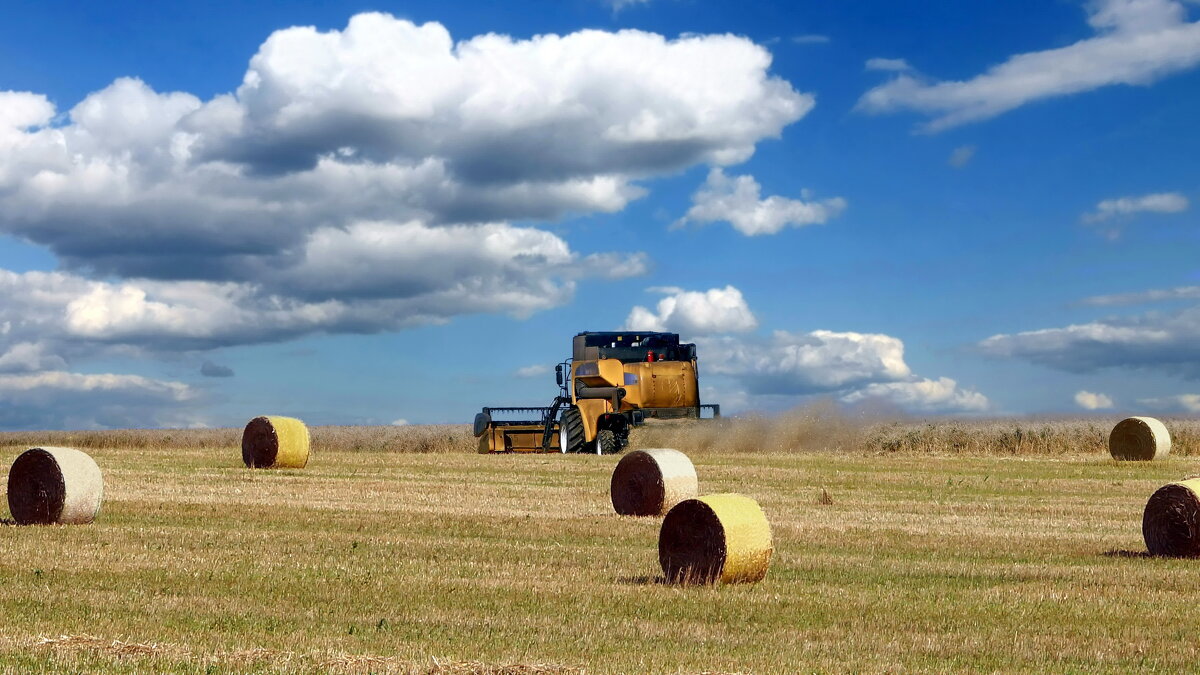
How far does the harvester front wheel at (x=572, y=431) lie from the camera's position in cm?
3444

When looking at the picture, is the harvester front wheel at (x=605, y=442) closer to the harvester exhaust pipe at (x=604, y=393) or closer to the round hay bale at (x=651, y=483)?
the harvester exhaust pipe at (x=604, y=393)

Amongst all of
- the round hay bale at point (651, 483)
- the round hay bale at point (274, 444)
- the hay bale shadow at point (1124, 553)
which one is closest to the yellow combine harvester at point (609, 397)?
the round hay bale at point (274, 444)

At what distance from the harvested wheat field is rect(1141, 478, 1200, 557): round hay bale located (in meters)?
0.31

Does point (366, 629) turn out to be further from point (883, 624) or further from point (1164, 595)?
point (1164, 595)

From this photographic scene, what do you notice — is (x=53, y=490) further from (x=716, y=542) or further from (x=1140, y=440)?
(x=1140, y=440)

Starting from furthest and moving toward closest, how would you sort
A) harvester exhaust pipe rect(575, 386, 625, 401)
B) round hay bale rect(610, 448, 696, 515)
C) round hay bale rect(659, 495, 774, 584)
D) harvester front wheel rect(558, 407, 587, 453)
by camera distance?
harvester exhaust pipe rect(575, 386, 625, 401)
harvester front wheel rect(558, 407, 587, 453)
round hay bale rect(610, 448, 696, 515)
round hay bale rect(659, 495, 774, 584)

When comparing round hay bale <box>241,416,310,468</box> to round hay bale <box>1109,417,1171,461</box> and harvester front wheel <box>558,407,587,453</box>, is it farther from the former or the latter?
round hay bale <box>1109,417,1171,461</box>

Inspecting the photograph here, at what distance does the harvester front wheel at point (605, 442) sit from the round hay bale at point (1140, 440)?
1328 centimetres

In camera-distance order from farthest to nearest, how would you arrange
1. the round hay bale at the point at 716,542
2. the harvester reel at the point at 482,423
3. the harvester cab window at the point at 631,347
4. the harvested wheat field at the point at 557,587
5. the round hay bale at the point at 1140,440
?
the harvester reel at the point at 482,423 → the harvester cab window at the point at 631,347 → the round hay bale at the point at 1140,440 → the round hay bale at the point at 716,542 → the harvested wheat field at the point at 557,587

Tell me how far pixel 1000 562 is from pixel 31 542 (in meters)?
10.8

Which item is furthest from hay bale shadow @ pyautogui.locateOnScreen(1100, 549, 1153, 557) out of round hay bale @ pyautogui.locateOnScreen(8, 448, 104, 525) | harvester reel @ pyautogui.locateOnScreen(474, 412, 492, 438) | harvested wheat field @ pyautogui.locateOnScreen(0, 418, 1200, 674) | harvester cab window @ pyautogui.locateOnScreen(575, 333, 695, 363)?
harvester reel @ pyautogui.locateOnScreen(474, 412, 492, 438)

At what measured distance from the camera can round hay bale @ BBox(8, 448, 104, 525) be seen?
1673 centimetres

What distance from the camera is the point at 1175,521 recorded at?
48.5ft

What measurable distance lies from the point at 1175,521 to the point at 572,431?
21064 millimetres
